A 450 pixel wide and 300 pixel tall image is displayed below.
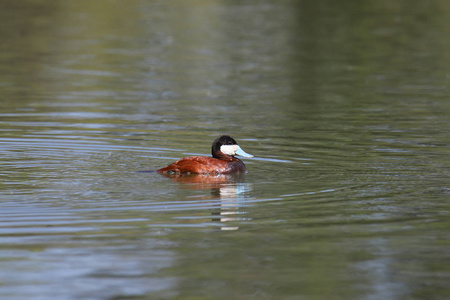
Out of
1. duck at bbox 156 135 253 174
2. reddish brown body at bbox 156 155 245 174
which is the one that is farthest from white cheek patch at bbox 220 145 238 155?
reddish brown body at bbox 156 155 245 174

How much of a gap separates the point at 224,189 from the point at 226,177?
837 mm

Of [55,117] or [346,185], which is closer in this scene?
[346,185]

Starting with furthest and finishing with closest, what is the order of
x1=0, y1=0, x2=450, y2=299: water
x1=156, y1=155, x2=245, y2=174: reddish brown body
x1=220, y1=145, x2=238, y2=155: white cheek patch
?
x1=220, y1=145, x2=238, y2=155: white cheek patch, x1=156, y1=155, x2=245, y2=174: reddish brown body, x1=0, y1=0, x2=450, y2=299: water

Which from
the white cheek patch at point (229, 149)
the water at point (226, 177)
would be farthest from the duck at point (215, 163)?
the water at point (226, 177)

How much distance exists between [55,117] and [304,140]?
5190mm

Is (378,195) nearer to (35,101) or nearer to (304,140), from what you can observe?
(304,140)

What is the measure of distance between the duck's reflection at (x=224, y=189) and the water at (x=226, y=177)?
0.14 feet

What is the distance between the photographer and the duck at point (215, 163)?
12.0 meters

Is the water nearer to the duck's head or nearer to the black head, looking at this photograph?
the duck's head

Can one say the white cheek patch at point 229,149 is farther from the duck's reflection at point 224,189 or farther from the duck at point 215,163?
the duck's reflection at point 224,189

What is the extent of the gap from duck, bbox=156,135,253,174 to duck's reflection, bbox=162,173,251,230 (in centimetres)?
7

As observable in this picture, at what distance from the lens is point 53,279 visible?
740cm

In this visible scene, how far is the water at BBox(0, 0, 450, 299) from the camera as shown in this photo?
7605 mm

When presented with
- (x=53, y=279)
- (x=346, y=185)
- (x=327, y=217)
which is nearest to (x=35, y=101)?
(x=346, y=185)
